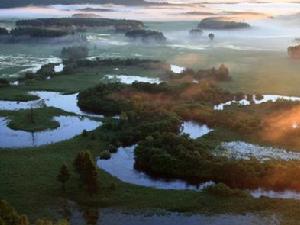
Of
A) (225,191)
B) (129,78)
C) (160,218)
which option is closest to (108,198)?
(160,218)

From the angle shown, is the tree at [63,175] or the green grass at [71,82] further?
the green grass at [71,82]

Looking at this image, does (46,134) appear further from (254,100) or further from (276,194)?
(254,100)

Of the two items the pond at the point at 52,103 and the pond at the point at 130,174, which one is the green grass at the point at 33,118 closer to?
the pond at the point at 52,103

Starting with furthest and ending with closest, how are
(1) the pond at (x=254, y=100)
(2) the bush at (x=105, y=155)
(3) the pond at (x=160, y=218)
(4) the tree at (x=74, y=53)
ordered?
(4) the tree at (x=74, y=53) < (1) the pond at (x=254, y=100) < (2) the bush at (x=105, y=155) < (3) the pond at (x=160, y=218)

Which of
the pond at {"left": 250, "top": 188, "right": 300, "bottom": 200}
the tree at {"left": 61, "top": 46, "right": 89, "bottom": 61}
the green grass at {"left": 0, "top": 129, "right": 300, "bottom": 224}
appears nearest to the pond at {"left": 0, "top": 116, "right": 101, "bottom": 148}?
the green grass at {"left": 0, "top": 129, "right": 300, "bottom": 224}

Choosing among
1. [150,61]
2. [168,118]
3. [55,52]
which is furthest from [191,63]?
[168,118]

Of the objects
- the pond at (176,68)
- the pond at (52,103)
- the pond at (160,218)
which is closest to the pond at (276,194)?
the pond at (160,218)

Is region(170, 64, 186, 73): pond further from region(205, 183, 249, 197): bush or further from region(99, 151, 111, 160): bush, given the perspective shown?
region(205, 183, 249, 197): bush
